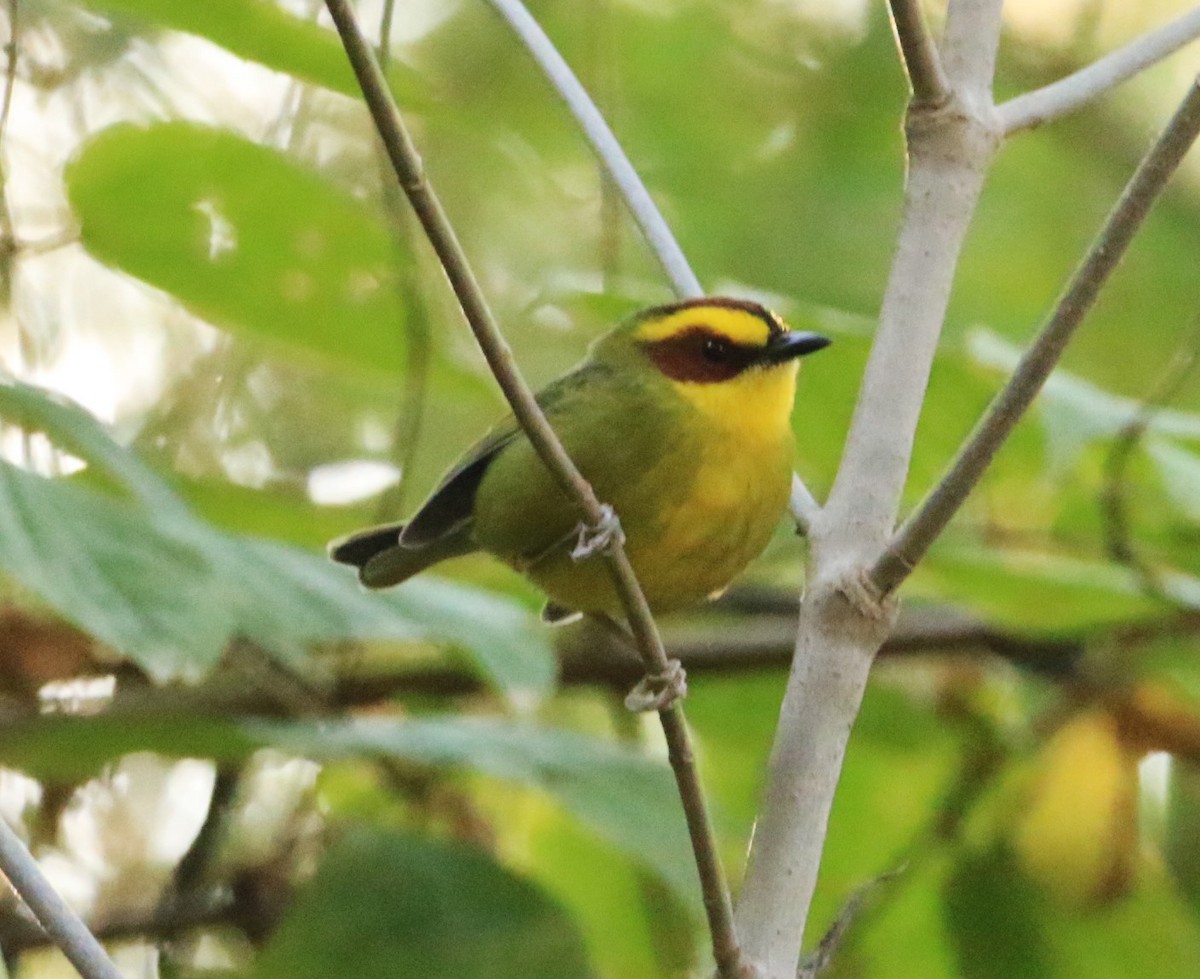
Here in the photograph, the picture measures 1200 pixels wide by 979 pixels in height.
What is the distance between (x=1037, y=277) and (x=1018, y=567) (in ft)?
7.87

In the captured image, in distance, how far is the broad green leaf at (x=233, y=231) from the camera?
2.51m

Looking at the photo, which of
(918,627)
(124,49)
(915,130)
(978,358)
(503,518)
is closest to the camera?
(915,130)

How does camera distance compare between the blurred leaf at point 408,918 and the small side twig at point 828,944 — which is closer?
the small side twig at point 828,944

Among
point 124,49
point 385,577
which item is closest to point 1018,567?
point 385,577

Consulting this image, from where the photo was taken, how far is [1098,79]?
2.20 metres

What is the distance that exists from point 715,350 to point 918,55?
963mm

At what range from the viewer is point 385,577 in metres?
2.96

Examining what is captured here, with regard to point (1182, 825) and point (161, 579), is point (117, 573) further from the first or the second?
point (1182, 825)

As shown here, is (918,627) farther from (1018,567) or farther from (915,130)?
(915,130)

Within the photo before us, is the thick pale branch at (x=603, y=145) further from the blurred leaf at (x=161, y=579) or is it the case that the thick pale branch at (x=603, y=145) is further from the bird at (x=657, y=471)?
the blurred leaf at (x=161, y=579)

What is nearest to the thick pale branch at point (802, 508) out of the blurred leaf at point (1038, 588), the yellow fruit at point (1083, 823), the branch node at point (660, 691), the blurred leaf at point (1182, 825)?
the branch node at point (660, 691)

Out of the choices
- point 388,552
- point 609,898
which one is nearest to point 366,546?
point 388,552

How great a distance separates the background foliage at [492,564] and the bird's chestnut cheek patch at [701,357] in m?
0.12

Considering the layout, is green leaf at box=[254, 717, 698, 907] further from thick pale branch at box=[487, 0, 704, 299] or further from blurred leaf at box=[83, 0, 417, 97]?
blurred leaf at box=[83, 0, 417, 97]
